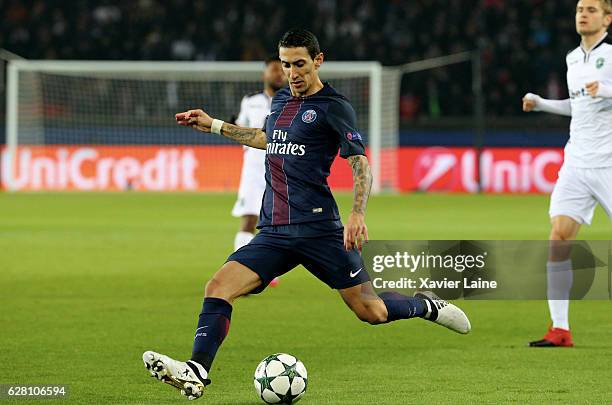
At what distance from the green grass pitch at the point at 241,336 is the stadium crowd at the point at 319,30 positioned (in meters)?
15.2

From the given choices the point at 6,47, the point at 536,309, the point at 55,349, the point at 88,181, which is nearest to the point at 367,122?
the point at 88,181

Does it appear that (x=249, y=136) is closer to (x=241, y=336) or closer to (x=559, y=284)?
(x=241, y=336)

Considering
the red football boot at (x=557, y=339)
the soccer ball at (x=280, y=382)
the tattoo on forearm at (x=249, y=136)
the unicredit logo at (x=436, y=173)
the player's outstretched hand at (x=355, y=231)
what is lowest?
the unicredit logo at (x=436, y=173)

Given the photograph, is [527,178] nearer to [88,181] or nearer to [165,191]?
[165,191]

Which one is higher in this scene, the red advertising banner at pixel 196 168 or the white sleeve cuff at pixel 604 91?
the white sleeve cuff at pixel 604 91

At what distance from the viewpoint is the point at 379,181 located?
90.9 feet

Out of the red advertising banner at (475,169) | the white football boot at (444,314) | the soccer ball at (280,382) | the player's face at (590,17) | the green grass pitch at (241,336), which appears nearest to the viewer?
the soccer ball at (280,382)

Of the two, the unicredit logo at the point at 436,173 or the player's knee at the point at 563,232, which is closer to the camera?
the player's knee at the point at 563,232

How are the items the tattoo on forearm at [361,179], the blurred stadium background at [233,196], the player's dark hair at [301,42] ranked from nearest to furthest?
the tattoo on forearm at [361,179], the player's dark hair at [301,42], the blurred stadium background at [233,196]

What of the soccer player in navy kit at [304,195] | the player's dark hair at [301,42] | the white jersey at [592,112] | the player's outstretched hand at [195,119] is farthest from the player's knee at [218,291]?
the white jersey at [592,112]

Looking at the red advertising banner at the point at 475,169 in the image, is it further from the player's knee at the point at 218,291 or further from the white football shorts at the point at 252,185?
the player's knee at the point at 218,291

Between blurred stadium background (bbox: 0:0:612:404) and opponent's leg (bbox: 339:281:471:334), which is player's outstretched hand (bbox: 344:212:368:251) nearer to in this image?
opponent's leg (bbox: 339:281:471:334)

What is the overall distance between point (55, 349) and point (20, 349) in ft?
0.72

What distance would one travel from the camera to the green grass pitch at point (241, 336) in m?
6.53
